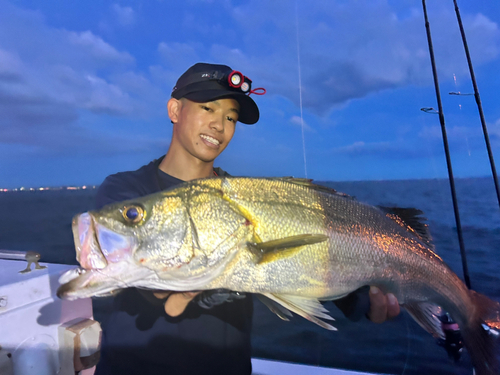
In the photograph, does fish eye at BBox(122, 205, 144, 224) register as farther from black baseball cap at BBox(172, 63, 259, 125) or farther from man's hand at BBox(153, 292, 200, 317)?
black baseball cap at BBox(172, 63, 259, 125)

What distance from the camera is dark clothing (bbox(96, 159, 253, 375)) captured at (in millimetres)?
1780

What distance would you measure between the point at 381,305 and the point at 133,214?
61.7 inches

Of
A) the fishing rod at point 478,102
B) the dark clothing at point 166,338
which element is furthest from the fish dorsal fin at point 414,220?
the fishing rod at point 478,102

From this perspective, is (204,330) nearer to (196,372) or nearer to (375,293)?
(196,372)

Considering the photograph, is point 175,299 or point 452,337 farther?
point 452,337

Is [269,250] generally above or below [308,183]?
below

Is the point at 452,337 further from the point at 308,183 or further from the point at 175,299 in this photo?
the point at 175,299

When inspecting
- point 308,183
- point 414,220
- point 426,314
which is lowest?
point 426,314

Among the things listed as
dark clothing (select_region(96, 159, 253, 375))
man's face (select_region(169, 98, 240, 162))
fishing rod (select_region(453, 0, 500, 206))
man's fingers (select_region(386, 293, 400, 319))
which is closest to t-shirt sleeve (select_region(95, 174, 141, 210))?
dark clothing (select_region(96, 159, 253, 375))

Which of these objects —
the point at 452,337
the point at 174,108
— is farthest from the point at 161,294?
the point at 452,337

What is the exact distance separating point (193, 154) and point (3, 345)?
2.05 m

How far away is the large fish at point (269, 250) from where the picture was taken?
1243 mm

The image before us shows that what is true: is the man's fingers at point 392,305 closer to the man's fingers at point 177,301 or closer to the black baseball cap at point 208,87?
the man's fingers at point 177,301

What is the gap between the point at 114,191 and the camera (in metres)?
1.87
